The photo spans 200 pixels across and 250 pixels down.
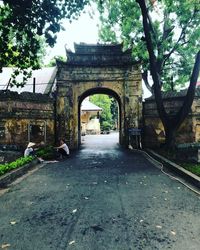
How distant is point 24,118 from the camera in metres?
17.8

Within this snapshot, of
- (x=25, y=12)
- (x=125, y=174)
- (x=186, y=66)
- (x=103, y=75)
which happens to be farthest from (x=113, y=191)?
(x=186, y=66)

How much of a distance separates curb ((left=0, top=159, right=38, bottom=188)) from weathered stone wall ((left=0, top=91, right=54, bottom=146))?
5.59m

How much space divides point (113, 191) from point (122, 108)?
41.7ft

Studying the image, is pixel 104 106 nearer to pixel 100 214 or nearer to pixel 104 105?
pixel 104 105

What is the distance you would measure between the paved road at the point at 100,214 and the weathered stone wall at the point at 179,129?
8.59 m

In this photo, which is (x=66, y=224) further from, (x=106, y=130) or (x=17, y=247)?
(x=106, y=130)

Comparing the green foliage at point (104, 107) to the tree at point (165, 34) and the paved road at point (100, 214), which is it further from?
the paved road at point (100, 214)

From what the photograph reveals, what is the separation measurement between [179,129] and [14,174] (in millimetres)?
11426

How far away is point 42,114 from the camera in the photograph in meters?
18.6

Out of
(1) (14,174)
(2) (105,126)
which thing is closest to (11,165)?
(1) (14,174)

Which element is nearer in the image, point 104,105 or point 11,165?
point 11,165

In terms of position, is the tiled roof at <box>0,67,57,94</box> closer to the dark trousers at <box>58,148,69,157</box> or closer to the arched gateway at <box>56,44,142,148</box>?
the arched gateway at <box>56,44,142,148</box>

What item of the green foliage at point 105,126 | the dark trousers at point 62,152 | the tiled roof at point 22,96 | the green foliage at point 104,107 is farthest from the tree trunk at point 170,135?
the green foliage at point 104,107

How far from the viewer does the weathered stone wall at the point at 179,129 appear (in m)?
17.4
